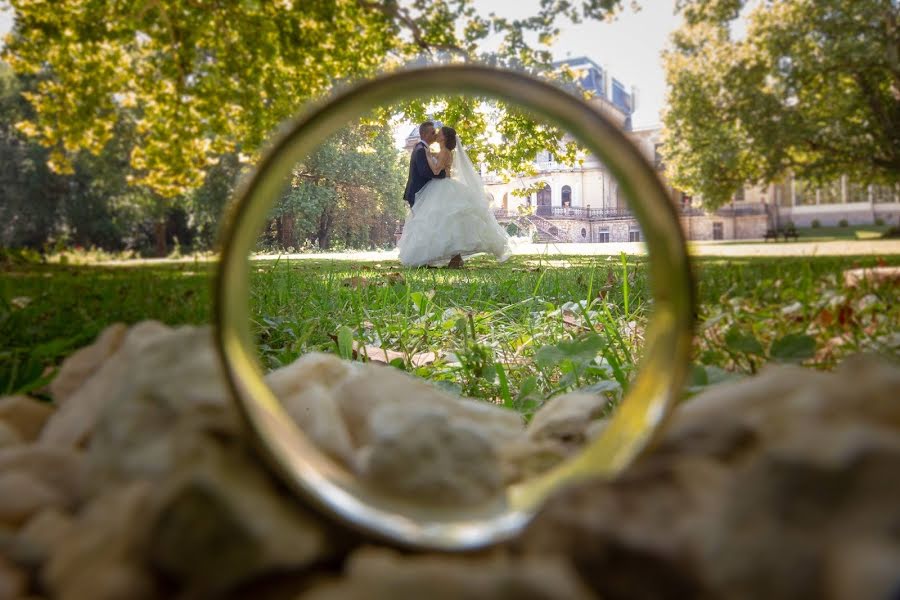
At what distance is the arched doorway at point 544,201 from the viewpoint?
3937 mm

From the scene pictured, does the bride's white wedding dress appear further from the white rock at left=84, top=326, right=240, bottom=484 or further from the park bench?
the white rock at left=84, top=326, right=240, bottom=484

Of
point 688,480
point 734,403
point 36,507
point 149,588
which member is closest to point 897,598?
point 688,480

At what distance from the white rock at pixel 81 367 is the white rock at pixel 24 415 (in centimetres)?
4

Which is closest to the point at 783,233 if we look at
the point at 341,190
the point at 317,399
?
the point at 341,190

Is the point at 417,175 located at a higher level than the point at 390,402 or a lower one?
higher

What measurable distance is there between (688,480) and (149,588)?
54cm

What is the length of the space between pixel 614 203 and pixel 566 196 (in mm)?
1171

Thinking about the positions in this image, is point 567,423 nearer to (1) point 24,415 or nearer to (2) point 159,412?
(2) point 159,412

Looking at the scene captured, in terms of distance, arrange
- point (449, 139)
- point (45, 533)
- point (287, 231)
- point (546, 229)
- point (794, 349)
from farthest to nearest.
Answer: point (449, 139) → point (546, 229) → point (287, 231) → point (794, 349) → point (45, 533)

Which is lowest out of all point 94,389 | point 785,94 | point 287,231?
point 94,389

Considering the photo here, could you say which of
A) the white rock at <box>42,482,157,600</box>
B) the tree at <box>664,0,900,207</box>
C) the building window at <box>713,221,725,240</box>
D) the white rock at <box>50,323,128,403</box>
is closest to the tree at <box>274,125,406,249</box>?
the tree at <box>664,0,900,207</box>

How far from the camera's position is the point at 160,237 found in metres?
2.62

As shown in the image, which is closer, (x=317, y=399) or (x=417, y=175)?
(x=317, y=399)

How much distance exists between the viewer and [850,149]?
4.57 metres
